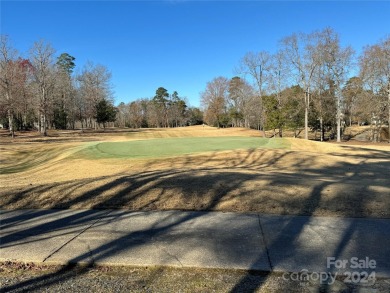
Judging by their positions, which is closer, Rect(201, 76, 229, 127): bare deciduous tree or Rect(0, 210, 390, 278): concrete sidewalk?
Rect(0, 210, 390, 278): concrete sidewalk

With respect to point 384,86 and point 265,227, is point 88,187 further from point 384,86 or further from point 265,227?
point 384,86

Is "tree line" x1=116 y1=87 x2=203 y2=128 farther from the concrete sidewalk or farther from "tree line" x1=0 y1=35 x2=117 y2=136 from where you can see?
the concrete sidewalk

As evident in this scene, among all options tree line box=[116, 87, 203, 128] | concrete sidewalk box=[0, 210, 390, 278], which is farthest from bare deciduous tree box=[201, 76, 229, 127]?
concrete sidewalk box=[0, 210, 390, 278]

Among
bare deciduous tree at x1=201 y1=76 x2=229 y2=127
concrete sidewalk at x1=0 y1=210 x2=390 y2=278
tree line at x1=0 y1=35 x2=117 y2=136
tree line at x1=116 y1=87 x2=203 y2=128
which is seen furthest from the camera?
tree line at x1=116 y1=87 x2=203 y2=128

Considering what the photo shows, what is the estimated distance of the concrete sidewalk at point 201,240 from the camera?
3412 mm

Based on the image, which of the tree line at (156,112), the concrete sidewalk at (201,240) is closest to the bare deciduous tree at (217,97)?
the tree line at (156,112)

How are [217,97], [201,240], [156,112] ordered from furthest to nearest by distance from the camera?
1. [156,112]
2. [217,97]
3. [201,240]

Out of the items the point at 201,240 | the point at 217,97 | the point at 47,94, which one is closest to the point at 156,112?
the point at 217,97

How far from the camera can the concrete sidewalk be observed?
341 cm

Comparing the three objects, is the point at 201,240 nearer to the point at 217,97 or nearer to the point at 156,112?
the point at 217,97

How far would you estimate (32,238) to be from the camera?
4.22m

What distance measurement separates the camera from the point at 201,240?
400 cm

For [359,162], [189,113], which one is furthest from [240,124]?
[359,162]

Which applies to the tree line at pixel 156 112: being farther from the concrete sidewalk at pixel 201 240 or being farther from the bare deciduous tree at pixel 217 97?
the concrete sidewalk at pixel 201 240
